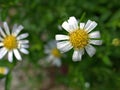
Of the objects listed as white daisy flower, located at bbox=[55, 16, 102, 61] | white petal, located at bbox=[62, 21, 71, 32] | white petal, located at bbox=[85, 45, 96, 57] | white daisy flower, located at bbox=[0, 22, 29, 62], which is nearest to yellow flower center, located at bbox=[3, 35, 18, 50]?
white daisy flower, located at bbox=[0, 22, 29, 62]

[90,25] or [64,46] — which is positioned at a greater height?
[90,25]

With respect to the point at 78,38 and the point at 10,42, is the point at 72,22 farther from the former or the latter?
the point at 10,42

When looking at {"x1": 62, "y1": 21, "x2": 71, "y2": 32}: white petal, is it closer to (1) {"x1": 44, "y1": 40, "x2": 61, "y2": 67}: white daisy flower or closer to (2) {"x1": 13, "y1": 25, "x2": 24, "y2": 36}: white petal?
(2) {"x1": 13, "y1": 25, "x2": 24, "y2": 36}: white petal

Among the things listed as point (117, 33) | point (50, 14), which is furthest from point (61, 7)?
point (117, 33)

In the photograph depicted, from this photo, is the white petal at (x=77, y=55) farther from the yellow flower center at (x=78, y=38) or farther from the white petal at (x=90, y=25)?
the white petal at (x=90, y=25)

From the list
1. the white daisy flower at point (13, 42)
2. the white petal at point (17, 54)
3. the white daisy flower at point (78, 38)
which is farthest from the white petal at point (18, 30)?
the white daisy flower at point (78, 38)

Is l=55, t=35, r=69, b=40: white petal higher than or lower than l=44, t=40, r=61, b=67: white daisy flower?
higher

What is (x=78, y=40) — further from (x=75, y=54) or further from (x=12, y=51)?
(x=12, y=51)

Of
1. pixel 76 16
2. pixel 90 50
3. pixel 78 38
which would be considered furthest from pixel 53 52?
pixel 90 50
